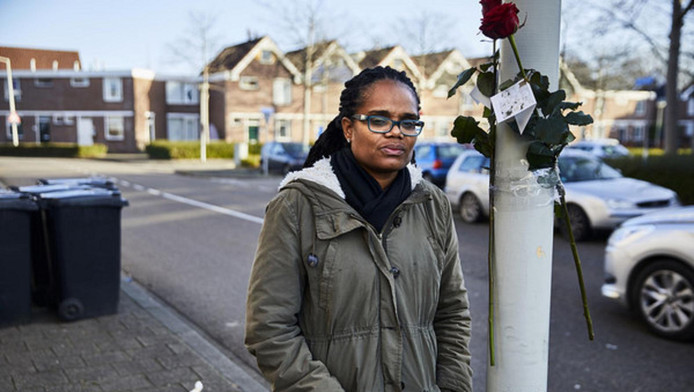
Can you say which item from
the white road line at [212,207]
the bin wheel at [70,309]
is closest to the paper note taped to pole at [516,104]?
the bin wheel at [70,309]

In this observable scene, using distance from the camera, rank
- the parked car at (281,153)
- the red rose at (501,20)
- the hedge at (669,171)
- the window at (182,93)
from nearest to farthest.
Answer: the red rose at (501,20) → the hedge at (669,171) → the parked car at (281,153) → the window at (182,93)

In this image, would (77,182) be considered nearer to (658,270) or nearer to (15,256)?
(15,256)

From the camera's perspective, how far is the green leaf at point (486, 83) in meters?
2.03

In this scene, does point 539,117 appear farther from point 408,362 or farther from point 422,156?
point 422,156

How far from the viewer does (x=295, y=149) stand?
87.4ft

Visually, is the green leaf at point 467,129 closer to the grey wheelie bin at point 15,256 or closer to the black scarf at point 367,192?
the black scarf at point 367,192

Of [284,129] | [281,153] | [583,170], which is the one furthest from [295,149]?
[284,129]

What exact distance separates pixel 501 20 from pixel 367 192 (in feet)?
2.18

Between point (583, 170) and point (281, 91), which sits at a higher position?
point (281, 91)

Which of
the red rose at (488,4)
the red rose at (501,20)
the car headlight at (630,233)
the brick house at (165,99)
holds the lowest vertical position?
the car headlight at (630,233)

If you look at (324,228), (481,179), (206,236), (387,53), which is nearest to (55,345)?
(324,228)

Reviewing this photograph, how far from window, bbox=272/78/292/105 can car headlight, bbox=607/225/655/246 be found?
4257cm

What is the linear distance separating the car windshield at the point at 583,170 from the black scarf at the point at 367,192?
9.25 m

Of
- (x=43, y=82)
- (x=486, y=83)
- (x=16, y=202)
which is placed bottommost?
(x=16, y=202)
